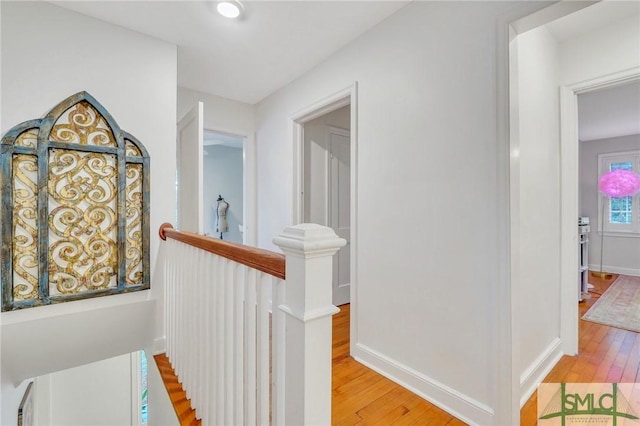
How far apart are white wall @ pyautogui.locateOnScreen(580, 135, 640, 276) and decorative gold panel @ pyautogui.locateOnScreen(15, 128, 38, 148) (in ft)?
24.2

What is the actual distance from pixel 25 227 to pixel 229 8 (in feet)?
5.87

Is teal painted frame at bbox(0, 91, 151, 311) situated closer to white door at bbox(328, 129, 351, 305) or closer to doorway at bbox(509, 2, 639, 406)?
white door at bbox(328, 129, 351, 305)

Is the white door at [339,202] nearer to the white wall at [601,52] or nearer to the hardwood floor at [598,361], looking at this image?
the hardwood floor at [598,361]

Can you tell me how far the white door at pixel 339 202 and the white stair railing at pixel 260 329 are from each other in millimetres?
2053

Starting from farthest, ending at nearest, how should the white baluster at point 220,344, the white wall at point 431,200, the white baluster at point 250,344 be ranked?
1. the white wall at point 431,200
2. the white baluster at point 220,344
3. the white baluster at point 250,344

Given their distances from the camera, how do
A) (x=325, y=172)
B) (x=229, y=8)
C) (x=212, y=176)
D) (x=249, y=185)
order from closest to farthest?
(x=229, y=8) → (x=325, y=172) → (x=249, y=185) → (x=212, y=176)

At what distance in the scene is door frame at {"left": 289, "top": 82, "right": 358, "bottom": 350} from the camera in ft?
7.10

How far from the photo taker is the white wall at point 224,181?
16.6 feet

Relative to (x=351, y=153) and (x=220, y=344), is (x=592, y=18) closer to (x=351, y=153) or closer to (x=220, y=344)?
(x=351, y=153)

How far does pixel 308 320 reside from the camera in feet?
2.30

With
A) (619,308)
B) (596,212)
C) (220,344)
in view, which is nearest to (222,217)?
(220,344)

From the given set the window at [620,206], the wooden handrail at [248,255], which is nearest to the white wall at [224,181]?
the wooden handrail at [248,255]

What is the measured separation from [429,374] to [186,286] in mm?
1481

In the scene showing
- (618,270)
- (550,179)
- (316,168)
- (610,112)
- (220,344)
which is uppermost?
(610,112)
